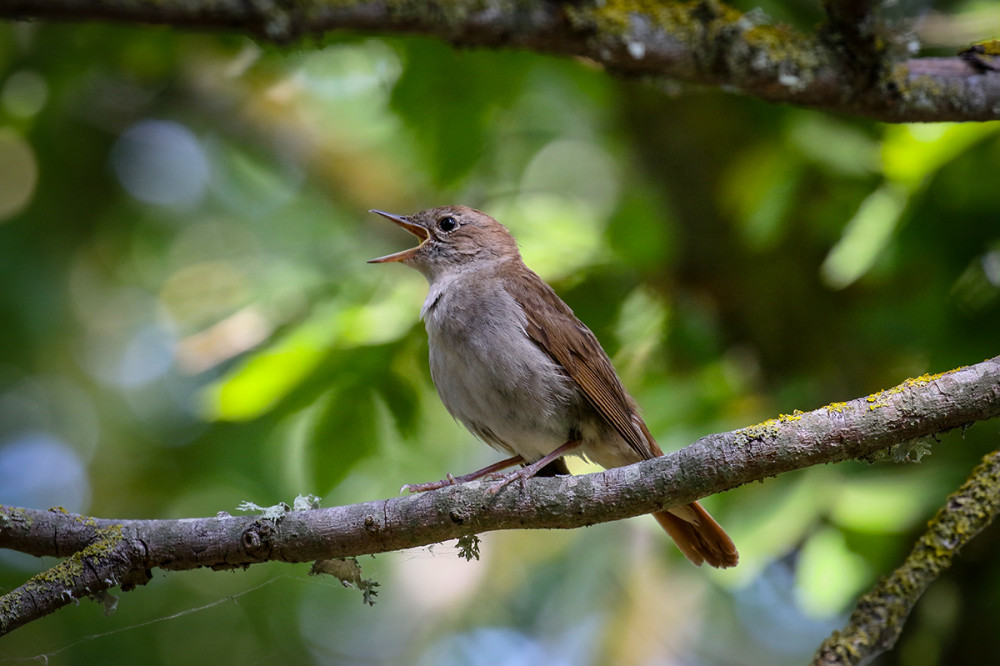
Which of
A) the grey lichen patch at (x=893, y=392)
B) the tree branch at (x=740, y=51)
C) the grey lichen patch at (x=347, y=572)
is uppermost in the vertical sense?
the tree branch at (x=740, y=51)

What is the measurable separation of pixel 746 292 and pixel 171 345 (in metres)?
4.41

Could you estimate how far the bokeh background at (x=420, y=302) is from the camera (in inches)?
175

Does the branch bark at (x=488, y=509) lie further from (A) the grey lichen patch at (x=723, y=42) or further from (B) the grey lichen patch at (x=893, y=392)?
(A) the grey lichen patch at (x=723, y=42)

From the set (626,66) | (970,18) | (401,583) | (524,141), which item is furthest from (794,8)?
(401,583)

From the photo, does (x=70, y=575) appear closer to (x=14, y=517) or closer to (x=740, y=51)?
(x=14, y=517)

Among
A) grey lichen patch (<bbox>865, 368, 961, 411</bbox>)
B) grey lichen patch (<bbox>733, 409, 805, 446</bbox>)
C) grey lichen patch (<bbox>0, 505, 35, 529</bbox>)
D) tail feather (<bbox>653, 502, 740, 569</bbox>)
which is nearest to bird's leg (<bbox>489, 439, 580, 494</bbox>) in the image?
tail feather (<bbox>653, 502, 740, 569</bbox>)

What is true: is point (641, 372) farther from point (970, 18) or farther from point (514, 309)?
point (970, 18)

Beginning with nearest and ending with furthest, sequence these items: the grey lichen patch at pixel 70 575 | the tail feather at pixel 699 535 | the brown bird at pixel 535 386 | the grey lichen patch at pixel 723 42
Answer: the grey lichen patch at pixel 70 575
the grey lichen patch at pixel 723 42
the tail feather at pixel 699 535
the brown bird at pixel 535 386

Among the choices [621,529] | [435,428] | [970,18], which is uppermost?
[970,18]

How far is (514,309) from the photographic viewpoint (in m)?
4.53

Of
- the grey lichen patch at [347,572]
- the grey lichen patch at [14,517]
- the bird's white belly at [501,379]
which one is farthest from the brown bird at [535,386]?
the grey lichen patch at [14,517]

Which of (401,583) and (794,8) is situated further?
(401,583)

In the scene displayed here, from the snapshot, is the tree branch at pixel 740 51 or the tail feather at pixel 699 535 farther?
the tail feather at pixel 699 535

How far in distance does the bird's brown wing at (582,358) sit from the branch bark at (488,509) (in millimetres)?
1125
